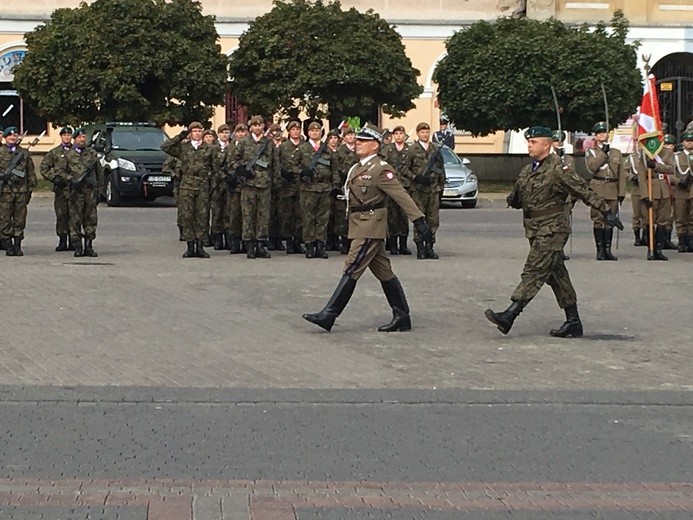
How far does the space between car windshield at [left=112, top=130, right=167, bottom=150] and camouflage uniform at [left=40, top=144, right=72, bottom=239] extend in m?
11.1

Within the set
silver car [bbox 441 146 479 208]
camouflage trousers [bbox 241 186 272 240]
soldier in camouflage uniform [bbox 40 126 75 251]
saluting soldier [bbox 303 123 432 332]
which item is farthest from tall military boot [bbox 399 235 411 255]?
silver car [bbox 441 146 479 208]

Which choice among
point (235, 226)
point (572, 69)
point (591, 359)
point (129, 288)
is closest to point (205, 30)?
point (572, 69)

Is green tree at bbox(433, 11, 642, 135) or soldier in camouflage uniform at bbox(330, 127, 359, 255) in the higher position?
green tree at bbox(433, 11, 642, 135)

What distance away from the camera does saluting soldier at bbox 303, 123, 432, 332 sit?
12273 millimetres

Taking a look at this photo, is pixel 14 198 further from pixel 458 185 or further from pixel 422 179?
pixel 458 185

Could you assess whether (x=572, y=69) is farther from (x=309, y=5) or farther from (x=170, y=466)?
(x=170, y=466)

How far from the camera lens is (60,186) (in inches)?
744

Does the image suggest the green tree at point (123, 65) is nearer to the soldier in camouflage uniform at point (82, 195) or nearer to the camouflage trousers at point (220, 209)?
the camouflage trousers at point (220, 209)

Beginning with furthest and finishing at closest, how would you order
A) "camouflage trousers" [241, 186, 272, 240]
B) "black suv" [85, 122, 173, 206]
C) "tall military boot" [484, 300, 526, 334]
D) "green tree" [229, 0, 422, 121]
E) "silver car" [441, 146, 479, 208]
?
"green tree" [229, 0, 422, 121] < "silver car" [441, 146, 479, 208] < "black suv" [85, 122, 173, 206] < "camouflage trousers" [241, 186, 272, 240] < "tall military boot" [484, 300, 526, 334]

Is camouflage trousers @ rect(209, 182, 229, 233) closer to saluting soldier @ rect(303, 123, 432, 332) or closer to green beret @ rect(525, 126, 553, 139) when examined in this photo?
saluting soldier @ rect(303, 123, 432, 332)

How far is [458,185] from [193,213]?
1322 cm

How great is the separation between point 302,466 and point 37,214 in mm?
19916

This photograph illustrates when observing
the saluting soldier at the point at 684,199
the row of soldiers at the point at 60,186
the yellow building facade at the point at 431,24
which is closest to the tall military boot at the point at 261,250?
the row of soldiers at the point at 60,186

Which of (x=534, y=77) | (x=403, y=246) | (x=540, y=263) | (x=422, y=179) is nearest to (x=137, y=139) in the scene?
(x=534, y=77)
